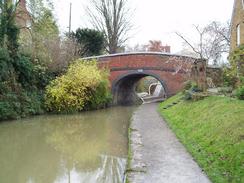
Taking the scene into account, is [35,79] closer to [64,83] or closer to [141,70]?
[64,83]

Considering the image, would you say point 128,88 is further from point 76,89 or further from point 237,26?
point 237,26

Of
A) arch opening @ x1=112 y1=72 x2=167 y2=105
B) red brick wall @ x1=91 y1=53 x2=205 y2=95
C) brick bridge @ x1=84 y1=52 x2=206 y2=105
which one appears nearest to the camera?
brick bridge @ x1=84 y1=52 x2=206 y2=105

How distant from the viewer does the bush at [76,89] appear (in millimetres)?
18453

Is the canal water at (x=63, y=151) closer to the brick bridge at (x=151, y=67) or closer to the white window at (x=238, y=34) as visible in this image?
the white window at (x=238, y=34)

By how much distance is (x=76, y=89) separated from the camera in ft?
61.7

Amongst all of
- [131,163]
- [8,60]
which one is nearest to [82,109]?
[8,60]

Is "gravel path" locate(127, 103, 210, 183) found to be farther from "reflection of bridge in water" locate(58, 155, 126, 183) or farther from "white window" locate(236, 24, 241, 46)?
"white window" locate(236, 24, 241, 46)

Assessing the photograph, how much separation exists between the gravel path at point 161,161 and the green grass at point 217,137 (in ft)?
0.71

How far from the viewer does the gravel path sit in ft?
19.5

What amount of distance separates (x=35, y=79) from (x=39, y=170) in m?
11.6

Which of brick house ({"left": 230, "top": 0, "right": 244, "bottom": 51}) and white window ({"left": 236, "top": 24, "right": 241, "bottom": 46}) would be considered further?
white window ({"left": 236, "top": 24, "right": 241, "bottom": 46})

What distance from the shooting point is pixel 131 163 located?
7078 mm

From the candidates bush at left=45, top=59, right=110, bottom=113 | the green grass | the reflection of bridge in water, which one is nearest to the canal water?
the reflection of bridge in water

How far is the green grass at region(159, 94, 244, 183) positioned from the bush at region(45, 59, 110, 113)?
8.07 m
